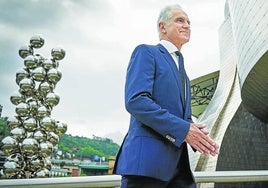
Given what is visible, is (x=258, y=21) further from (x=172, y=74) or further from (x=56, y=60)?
(x=172, y=74)

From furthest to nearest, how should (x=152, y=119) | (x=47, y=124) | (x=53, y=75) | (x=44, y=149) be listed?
1. (x=53, y=75)
2. (x=47, y=124)
3. (x=44, y=149)
4. (x=152, y=119)

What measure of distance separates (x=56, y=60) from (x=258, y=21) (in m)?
5.77

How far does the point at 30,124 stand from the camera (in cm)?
574

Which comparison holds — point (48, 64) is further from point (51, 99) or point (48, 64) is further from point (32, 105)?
point (32, 105)

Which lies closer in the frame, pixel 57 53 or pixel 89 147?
pixel 57 53

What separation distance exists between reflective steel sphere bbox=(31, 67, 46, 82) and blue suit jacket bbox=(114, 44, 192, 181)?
519 cm

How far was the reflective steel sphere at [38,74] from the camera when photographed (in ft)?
19.8

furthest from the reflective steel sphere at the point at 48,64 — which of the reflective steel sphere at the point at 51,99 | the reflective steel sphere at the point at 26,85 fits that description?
the reflective steel sphere at the point at 51,99

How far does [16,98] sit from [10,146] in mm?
975

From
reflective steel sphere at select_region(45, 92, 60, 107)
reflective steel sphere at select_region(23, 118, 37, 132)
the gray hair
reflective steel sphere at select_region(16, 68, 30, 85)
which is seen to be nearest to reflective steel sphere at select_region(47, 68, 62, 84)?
reflective steel sphere at select_region(45, 92, 60, 107)

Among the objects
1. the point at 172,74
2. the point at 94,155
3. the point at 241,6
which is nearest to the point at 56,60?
the point at 172,74

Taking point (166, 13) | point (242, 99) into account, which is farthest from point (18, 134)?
point (242, 99)

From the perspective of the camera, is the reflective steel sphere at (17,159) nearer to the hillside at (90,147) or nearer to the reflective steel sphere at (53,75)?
the reflective steel sphere at (53,75)

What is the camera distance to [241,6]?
9.95 m
